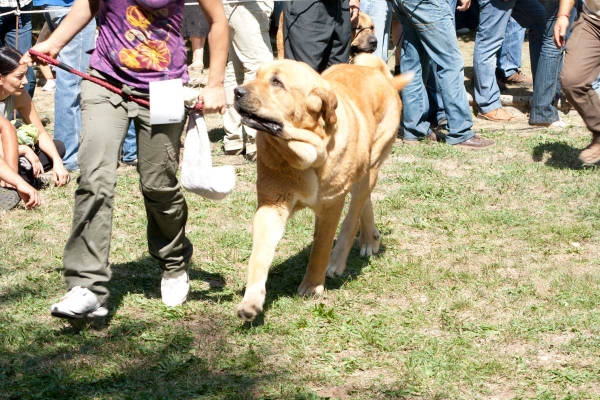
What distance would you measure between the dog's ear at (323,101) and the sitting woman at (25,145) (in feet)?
11.4

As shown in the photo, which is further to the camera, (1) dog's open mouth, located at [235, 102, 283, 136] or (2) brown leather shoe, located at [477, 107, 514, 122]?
(2) brown leather shoe, located at [477, 107, 514, 122]

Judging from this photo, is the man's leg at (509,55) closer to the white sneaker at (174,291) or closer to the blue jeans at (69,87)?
the blue jeans at (69,87)

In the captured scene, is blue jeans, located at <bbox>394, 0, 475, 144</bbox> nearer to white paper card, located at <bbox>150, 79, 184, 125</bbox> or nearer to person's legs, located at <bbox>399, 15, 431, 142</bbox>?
person's legs, located at <bbox>399, 15, 431, 142</bbox>

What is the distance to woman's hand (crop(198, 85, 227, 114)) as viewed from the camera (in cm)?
411

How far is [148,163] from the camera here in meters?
4.20

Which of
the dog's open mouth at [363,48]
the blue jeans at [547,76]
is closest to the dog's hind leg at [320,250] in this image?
the dog's open mouth at [363,48]

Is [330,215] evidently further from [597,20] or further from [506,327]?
[597,20]

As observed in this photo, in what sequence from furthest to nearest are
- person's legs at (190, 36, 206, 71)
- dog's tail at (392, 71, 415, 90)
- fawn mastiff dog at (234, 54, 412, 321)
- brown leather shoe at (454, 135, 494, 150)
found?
person's legs at (190, 36, 206, 71)
brown leather shoe at (454, 135, 494, 150)
dog's tail at (392, 71, 415, 90)
fawn mastiff dog at (234, 54, 412, 321)

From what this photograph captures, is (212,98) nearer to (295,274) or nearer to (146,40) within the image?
(146,40)

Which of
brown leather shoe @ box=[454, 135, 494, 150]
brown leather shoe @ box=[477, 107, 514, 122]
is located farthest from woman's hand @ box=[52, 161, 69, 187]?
brown leather shoe @ box=[477, 107, 514, 122]

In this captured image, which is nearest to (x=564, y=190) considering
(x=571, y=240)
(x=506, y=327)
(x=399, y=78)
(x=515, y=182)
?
(x=515, y=182)

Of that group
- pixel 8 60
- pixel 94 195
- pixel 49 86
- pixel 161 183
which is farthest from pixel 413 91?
pixel 49 86

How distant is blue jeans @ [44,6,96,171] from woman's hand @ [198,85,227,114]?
3.56 m

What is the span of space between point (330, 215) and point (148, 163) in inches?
44.1
